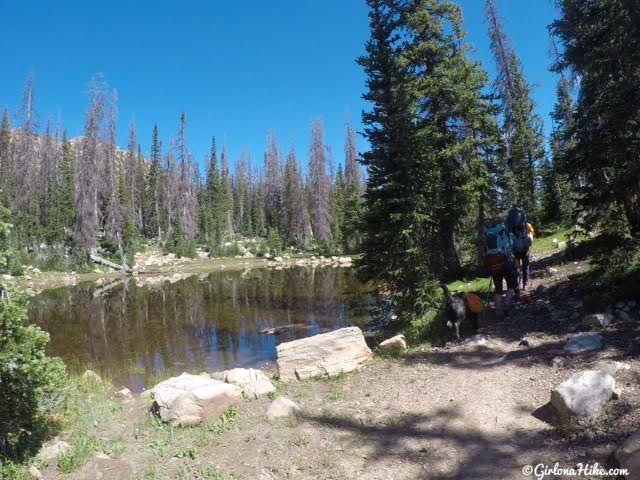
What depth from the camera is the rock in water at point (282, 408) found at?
625 cm

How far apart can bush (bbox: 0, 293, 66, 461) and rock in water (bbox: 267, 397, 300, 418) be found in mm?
2954

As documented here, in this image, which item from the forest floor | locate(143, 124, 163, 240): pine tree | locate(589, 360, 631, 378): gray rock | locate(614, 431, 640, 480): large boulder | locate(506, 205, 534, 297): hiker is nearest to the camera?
locate(614, 431, 640, 480): large boulder

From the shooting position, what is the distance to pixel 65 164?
53.9 meters

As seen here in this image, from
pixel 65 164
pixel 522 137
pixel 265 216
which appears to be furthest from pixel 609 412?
pixel 265 216

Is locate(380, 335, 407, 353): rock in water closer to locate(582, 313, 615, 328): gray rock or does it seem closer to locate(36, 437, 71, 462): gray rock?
locate(582, 313, 615, 328): gray rock

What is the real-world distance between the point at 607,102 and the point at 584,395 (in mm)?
5747

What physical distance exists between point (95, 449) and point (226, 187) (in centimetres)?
7071

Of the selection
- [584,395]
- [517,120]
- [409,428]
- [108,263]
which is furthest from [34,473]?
[108,263]

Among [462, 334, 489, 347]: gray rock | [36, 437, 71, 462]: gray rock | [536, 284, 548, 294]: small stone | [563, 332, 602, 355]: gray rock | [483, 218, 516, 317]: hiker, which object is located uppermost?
[483, 218, 516, 317]: hiker

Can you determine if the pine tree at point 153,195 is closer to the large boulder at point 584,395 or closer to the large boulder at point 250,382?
the large boulder at point 250,382

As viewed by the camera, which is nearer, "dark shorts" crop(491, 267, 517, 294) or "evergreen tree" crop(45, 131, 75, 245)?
"dark shorts" crop(491, 267, 517, 294)

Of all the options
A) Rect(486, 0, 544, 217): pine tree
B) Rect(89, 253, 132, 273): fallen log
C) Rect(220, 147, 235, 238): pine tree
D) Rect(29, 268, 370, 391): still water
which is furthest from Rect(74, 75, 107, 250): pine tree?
Rect(486, 0, 544, 217): pine tree

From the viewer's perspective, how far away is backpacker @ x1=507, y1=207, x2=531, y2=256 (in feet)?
31.4

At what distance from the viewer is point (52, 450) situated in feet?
17.8
